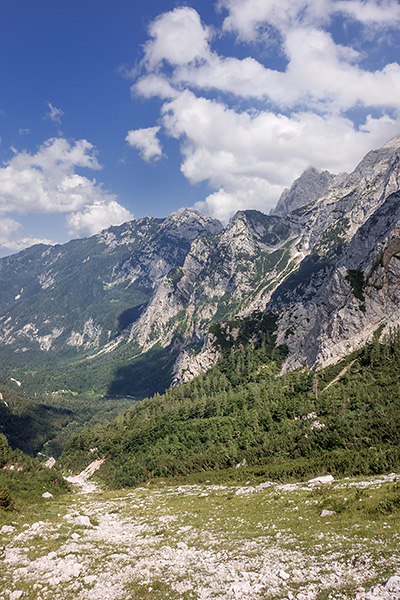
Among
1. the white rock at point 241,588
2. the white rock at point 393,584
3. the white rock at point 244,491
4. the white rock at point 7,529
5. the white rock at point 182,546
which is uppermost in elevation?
the white rock at point 7,529

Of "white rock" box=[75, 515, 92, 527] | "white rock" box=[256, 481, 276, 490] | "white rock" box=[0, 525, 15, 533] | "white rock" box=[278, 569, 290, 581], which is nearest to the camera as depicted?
"white rock" box=[278, 569, 290, 581]

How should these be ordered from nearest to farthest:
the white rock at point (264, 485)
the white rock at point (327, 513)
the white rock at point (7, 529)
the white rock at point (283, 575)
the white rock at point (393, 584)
A: the white rock at point (393, 584), the white rock at point (283, 575), the white rock at point (327, 513), the white rock at point (7, 529), the white rock at point (264, 485)

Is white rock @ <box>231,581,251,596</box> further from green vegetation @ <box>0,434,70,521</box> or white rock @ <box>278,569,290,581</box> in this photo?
green vegetation @ <box>0,434,70,521</box>

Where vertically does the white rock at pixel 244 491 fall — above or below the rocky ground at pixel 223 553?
below

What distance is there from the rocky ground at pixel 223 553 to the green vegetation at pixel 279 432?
23.6 metres

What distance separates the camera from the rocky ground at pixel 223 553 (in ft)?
52.2

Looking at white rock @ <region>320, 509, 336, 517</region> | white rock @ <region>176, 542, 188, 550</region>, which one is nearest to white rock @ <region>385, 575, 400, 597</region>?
white rock @ <region>320, 509, 336, 517</region>

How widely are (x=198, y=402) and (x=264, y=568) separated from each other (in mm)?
124716

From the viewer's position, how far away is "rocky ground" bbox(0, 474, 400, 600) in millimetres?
15914

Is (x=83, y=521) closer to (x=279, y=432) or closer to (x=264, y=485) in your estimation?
(x=264, y=485)

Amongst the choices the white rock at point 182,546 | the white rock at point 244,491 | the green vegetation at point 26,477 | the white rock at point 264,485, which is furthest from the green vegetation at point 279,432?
the white rock at point 182,546

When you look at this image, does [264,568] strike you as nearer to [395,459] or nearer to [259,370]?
[395,459]

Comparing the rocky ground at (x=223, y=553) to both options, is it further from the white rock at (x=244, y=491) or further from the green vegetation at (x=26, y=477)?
the green vegetation at (x=26, y=477)

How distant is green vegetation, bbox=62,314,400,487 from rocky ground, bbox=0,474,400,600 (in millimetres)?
23588
